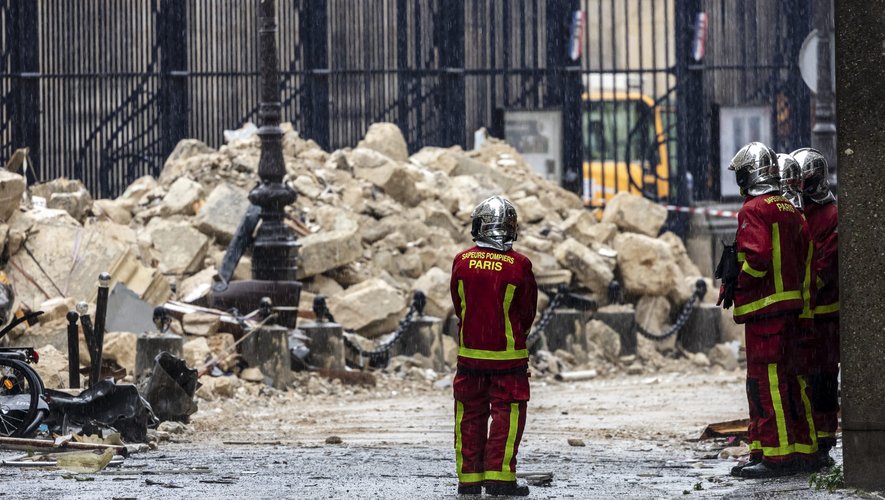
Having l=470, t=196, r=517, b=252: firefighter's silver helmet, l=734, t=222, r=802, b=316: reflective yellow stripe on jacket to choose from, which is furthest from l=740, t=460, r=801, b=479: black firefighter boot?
l=470, t=196, r=517, b=252: firefighter's silver helmet

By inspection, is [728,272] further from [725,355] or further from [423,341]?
[725,355]

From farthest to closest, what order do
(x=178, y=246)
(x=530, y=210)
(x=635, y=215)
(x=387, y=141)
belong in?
(x=387, y=141) → (x=635, y=215) → (x=530, y=210) → (x=178, y=246)

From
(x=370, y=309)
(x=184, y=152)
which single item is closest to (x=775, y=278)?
(x=370, y=309)

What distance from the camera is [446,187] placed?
2250 centimetres

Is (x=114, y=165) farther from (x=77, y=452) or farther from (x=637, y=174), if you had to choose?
(x=77, y=452)

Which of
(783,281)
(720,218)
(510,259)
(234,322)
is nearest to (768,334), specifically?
(783,281)

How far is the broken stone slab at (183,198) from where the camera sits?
20172 millimetres

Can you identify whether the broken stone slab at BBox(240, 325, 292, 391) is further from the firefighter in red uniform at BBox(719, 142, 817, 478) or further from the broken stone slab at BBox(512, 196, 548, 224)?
the firefighter in red uniform at BBox(719, 142, 817, 478)

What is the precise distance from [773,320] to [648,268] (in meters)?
11.5

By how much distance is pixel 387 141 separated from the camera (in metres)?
23.7

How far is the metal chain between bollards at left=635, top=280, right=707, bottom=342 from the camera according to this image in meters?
19.5

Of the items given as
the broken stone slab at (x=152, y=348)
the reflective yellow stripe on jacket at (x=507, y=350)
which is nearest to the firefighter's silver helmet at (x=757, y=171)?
the reflective yellow stripe on jacket at (x=507, y=350)

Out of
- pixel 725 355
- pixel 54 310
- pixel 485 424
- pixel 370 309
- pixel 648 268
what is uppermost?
pixel 485 424

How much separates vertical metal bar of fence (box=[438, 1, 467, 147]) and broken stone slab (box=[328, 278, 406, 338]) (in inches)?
313
